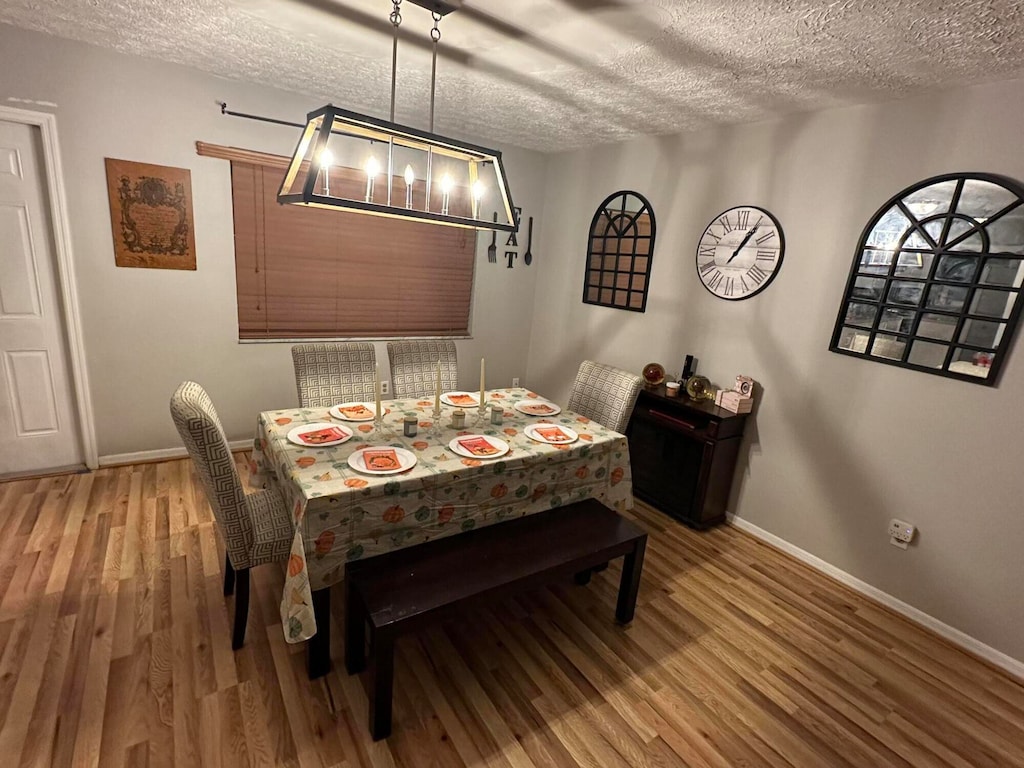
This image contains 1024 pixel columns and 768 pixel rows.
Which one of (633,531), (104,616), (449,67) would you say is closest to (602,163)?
(449,67)

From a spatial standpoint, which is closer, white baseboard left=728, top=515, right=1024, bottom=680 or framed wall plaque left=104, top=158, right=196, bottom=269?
white baseboard left=728, top=515, right=1024, bottom=680

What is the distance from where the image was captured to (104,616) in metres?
1.94

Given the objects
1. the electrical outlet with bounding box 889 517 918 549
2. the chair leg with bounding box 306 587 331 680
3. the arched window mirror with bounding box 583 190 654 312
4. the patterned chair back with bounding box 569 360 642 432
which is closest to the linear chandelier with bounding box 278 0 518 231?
the patterned chair back with bounding box 569 360 642 432

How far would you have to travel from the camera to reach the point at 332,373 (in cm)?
265

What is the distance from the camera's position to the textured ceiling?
1.65 meters

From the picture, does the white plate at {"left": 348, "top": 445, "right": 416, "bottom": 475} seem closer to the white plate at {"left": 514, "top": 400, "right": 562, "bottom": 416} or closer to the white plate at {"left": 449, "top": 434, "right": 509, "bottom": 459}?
the white plate at {"left": 449, "top": 434, "right": 509, "bottom": 459}

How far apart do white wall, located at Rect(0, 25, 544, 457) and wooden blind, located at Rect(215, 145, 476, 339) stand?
0.12 m

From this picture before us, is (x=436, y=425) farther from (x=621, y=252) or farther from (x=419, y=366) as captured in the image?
(x=621, y=252)

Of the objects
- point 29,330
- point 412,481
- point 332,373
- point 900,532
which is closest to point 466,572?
point 412,481

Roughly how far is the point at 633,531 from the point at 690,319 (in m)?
1.71

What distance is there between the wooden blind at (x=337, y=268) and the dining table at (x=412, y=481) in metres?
1.41

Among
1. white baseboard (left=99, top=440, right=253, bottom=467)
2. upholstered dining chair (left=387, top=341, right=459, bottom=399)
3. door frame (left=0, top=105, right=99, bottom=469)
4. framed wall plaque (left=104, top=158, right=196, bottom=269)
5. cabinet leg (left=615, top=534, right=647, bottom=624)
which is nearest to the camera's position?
cabinet leg (left=615, top=534, right=647, bottom=624)

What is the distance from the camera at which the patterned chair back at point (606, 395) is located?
8.44ft

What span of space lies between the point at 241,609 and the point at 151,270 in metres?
2.20
